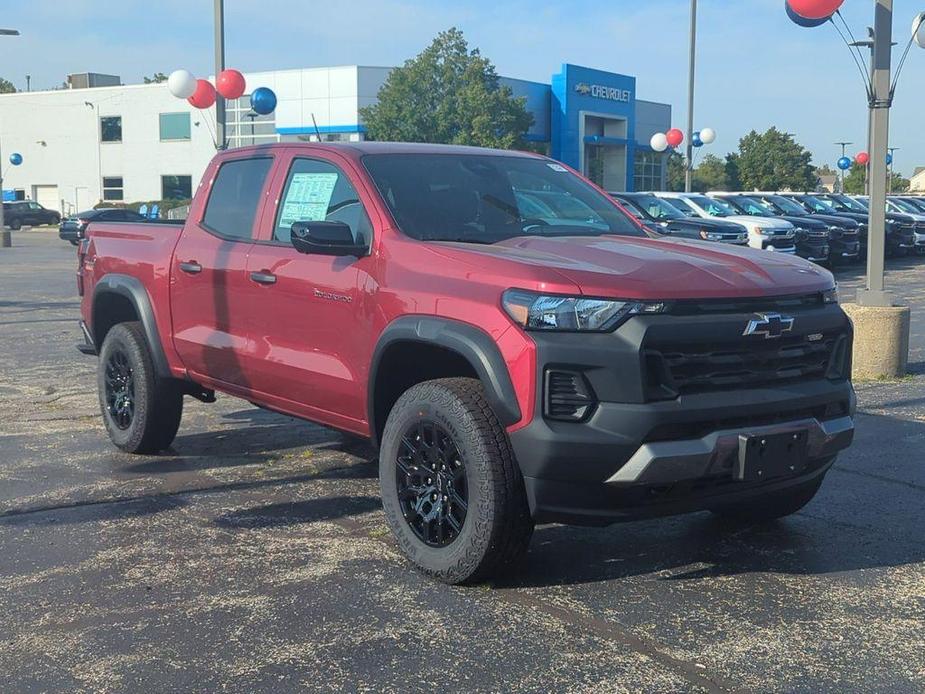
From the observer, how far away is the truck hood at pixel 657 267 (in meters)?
4.21

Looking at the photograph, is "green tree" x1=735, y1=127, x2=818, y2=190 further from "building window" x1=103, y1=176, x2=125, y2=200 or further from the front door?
the front door

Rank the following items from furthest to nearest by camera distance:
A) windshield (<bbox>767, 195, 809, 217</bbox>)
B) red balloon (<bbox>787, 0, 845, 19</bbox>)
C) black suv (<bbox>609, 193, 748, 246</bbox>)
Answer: windshield (<bbox>767, 195, 809, 217</bbox>) < black suv (<bbox>609, 193, 748, 246</bbox>) < red balloon (<bbox>787, 0, 845, 19</bbox>)

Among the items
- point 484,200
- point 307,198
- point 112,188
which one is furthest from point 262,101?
point 112,188

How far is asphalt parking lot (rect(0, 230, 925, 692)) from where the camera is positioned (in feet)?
12.4

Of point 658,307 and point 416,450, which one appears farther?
point 416,450

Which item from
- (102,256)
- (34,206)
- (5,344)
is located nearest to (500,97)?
(34,206)

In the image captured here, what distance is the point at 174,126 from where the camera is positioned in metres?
57.7

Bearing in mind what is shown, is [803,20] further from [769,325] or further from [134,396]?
[134,396]

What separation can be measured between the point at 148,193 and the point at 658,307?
190ft

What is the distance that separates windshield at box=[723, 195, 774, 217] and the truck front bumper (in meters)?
20.2

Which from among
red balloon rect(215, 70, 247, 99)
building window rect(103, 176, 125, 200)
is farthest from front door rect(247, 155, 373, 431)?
building window rect(103, 176, 125, 200)

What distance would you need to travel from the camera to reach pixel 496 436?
432cm

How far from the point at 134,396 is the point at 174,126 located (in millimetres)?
53734

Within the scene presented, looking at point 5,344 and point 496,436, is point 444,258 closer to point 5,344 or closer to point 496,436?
point 496,436
